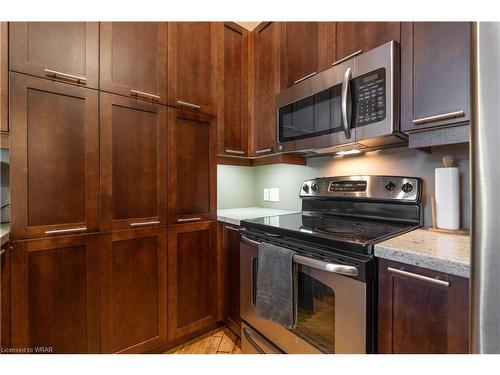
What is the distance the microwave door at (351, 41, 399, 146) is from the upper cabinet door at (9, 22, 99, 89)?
1.37m

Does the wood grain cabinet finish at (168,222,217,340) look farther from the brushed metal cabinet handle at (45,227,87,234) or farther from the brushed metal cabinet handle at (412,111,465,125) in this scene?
the brushed metal cabinet handle at (412,111,465,125)

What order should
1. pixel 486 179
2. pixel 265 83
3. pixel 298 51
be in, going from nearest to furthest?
pixel 486 179, pixel 298 51, pixel 265 83

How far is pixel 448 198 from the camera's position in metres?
1.04

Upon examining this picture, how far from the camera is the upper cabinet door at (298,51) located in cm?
137

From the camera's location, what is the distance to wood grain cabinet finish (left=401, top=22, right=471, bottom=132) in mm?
855

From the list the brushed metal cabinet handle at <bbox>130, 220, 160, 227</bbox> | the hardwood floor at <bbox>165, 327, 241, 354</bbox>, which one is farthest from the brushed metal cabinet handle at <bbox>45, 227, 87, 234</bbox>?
the hardwood floor at <bbox>165, 327, 241, 354</bbox>

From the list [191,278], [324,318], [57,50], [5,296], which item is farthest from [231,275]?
[57,50]

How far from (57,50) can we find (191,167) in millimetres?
890

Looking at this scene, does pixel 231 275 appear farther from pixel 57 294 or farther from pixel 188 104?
pixel 188 104

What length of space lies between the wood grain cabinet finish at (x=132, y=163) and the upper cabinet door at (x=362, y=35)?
3.61 ft

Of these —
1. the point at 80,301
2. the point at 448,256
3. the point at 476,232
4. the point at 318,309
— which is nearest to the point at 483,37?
the point at 476,232

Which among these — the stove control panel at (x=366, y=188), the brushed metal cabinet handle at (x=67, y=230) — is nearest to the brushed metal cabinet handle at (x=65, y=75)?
the brushed metal cabinet handle at (x=67, y=230)
